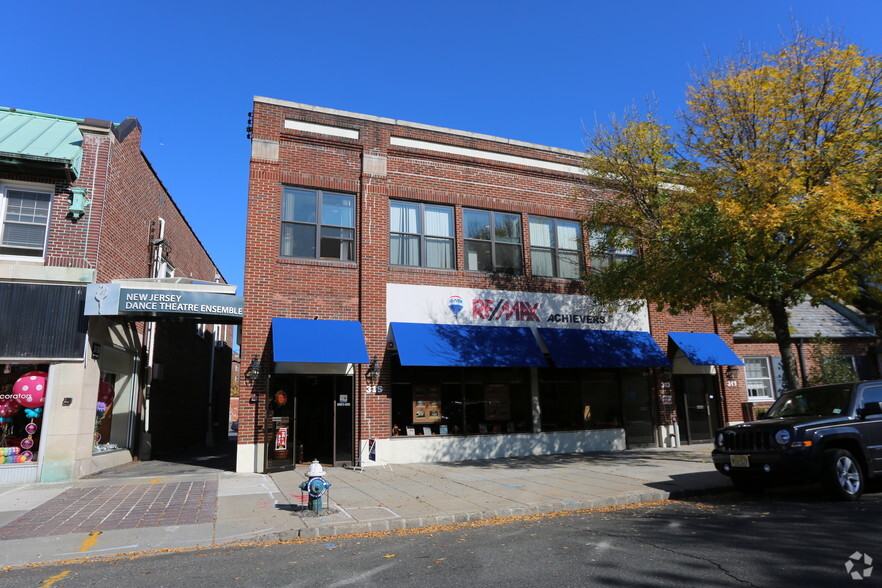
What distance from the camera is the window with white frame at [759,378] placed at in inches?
778

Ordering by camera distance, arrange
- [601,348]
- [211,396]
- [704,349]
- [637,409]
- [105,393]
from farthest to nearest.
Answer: [211,396] < [704,349] < [637,409] < [601,348] < [105,393]

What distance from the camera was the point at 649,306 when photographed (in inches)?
671

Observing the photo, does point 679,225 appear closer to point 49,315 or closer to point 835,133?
point 835,133

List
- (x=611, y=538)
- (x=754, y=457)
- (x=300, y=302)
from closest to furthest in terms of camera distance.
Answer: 1. (x=611, y=538)
2. (x=754, y=457)
3. (x=300, y=302)

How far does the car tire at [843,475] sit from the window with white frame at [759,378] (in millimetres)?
12293

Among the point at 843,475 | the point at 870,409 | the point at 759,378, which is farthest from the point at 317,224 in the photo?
the point at 759,378

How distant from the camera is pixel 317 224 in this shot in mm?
13992

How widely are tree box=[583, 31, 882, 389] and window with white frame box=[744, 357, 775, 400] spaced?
284 inches

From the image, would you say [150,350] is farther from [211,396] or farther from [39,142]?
Result: [211,396]

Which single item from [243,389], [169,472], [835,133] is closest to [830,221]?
[835,133]

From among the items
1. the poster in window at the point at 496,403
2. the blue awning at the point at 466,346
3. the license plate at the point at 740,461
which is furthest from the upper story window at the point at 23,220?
the license plate at the point at 740,461

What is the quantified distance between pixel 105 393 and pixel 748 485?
542 inches

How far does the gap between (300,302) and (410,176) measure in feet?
15.2

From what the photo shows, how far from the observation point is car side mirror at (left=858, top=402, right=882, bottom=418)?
28.2 ft
